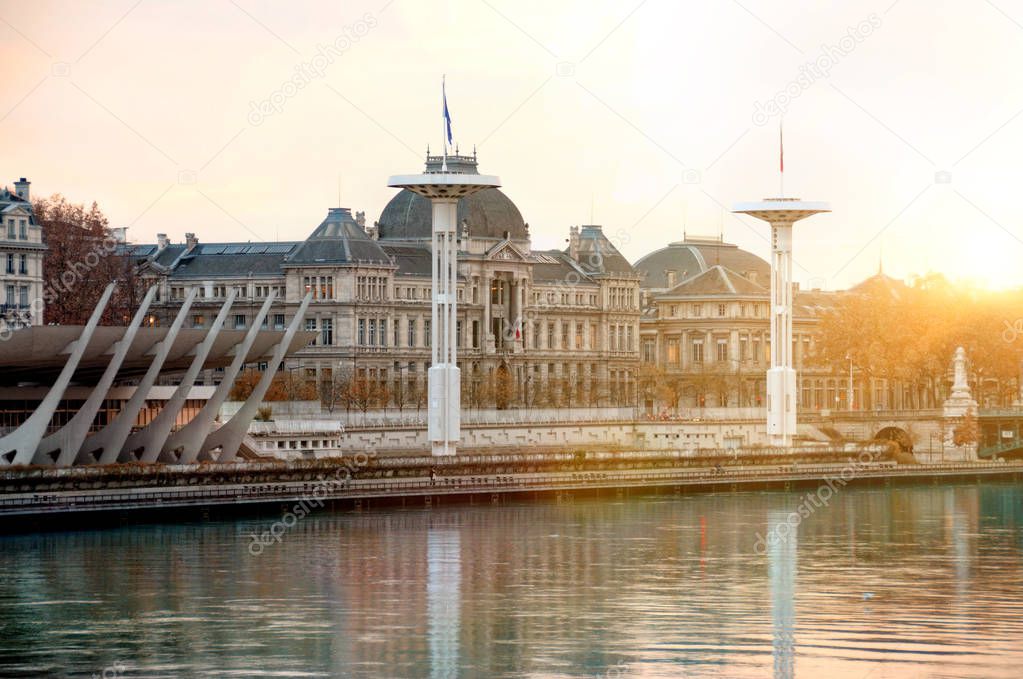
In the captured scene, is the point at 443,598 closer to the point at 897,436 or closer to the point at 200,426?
the point at 200,426

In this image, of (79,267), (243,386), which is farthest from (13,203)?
(243,386)

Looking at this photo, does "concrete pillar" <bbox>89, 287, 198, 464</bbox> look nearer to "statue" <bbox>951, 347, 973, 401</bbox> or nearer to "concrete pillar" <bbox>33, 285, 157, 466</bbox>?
"concrete pillar" <bbox>33, 285, 157, 466</bbox>

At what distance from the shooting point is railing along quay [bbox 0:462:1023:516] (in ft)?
342

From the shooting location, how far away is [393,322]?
18062cm

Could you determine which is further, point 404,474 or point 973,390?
point 973,390

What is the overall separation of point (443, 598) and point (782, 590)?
11.6 metres

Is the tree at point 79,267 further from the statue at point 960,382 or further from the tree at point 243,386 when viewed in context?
the statue at point 960,382

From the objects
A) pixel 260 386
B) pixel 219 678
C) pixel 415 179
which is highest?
pixel 415 179

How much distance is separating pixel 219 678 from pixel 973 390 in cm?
14015

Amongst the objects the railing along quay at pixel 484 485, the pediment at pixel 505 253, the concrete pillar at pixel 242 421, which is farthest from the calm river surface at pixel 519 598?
the pediment at pixel 505 253

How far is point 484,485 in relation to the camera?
124438 mm

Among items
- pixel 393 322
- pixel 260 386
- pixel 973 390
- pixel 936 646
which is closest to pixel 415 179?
pixel 260 386

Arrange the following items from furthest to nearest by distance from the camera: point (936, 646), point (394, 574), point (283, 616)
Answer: point (394, 574) < point (283, 616) < point (936, 646)

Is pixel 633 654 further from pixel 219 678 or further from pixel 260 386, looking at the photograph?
pixel 260 386
